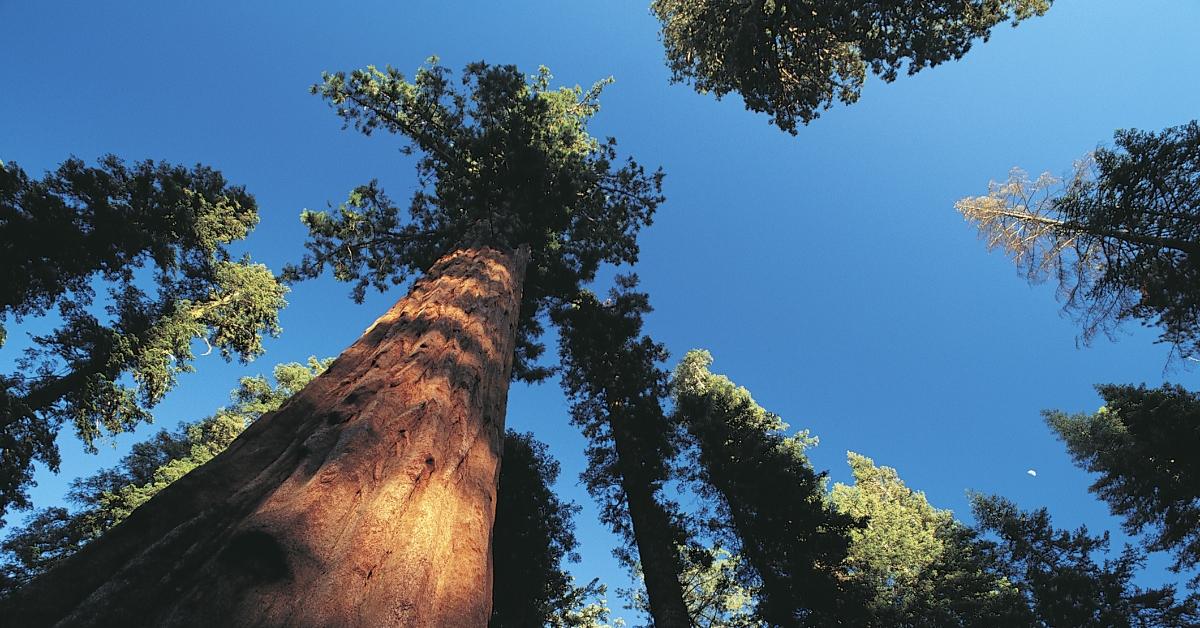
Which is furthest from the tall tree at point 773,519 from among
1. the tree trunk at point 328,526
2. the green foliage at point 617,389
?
the tree trunk at point 328,526

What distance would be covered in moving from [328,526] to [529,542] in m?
11.1

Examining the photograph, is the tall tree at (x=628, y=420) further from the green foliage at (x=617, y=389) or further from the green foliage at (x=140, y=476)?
the green foliage at (x=140, y=476)

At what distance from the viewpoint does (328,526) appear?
5.08ft

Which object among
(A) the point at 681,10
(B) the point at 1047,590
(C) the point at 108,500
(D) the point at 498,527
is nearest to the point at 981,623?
(B) the point at 1047,590

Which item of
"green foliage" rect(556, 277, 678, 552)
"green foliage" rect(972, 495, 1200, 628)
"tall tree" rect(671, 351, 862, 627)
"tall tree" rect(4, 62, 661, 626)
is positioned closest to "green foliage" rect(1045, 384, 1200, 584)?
"green foliage" rect(972, 495, 1200, 628)

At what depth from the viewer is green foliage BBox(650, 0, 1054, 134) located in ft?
35.0

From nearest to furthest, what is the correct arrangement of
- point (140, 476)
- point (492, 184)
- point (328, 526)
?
point (328, 526)
point (492, 184)
point (140, 476)

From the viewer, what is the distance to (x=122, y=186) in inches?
440

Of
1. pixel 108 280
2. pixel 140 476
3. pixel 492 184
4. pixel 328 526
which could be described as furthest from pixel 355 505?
pixel 140 476

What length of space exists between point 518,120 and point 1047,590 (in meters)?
18.4

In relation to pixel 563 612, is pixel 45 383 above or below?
above

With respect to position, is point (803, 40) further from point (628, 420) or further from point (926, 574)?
point (926, 574)

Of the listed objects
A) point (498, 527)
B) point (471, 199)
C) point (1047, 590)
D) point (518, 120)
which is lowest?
point (1047, 590)

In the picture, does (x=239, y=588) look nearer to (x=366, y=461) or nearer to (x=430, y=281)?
(x=366, y=461)
